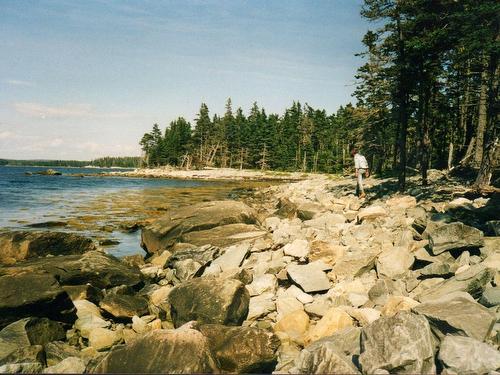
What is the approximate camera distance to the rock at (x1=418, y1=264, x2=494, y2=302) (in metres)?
5.57

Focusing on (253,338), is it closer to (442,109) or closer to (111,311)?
(111,311)

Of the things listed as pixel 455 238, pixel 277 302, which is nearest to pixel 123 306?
pixel 277 302

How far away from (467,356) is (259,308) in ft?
12.6

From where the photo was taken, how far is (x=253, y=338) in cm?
543

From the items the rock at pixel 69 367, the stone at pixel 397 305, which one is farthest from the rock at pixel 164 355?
the stone at pixel 397 305

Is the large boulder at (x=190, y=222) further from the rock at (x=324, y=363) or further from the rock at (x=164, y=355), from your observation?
the rock at (x=324, y=363)

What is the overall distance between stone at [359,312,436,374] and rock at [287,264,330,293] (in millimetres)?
2765

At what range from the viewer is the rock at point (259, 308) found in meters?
6.87

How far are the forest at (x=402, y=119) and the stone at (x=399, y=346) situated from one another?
9532mm

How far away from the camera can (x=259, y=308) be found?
274 inches

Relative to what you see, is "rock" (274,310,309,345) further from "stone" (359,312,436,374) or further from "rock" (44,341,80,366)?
"rock" (44,341,80,366)

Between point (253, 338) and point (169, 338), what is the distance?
1.41m

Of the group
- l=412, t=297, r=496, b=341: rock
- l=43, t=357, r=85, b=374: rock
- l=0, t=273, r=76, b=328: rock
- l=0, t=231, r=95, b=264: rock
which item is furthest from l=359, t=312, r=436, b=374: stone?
l=0, t=231, r=95, b=264: rock

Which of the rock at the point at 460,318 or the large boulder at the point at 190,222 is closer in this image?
the rock at the point at 460,318
